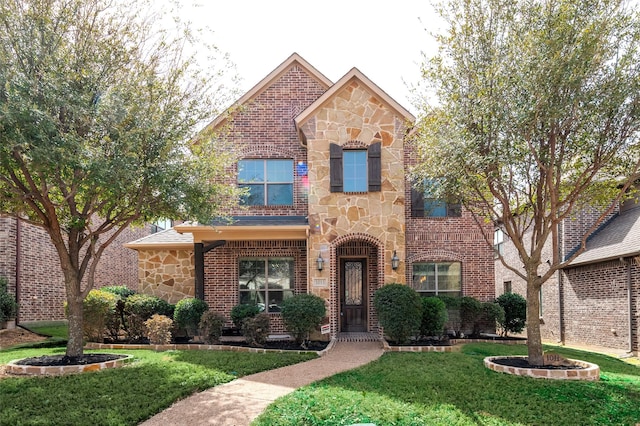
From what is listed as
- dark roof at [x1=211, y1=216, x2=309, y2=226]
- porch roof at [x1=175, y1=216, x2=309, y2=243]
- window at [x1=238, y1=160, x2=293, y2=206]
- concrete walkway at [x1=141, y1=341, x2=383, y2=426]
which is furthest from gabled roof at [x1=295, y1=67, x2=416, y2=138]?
concrete walkway at [x1=141, y1=341, x2=383, y2=426]

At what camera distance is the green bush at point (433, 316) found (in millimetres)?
12430

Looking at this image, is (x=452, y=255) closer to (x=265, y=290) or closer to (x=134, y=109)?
Answer: (x=265, y=290)

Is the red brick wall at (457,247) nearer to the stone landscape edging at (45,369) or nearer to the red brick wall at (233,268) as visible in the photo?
the red brick wall at (233,268)

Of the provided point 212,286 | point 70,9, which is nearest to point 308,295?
point 212,286

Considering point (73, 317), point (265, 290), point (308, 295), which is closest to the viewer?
point (73, 317)

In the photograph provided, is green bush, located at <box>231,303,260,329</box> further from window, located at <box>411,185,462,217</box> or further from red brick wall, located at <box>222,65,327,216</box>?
window, located at <box>411,185,462,217</box>

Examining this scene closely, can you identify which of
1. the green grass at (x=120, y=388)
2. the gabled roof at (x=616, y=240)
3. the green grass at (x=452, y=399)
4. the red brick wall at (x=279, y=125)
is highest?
the red brick wall at (x=279, y=125)

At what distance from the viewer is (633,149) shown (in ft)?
28.8

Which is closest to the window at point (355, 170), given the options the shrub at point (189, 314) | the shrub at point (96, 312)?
the shrub at point (189, 314)

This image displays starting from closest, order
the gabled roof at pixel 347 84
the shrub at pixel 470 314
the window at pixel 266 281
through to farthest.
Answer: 1. the gabled roof at pixel 347 84
2. the shrub at pixel 470 314
3. the window at pixel 266 281

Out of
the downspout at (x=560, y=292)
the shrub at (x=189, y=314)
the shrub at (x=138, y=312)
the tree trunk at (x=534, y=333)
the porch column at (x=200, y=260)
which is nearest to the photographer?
the tree trunk at (x=534, y=333)

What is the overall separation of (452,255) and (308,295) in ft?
16.1

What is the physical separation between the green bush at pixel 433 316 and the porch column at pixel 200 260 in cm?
601

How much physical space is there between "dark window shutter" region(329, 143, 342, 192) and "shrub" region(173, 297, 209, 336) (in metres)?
4.92
